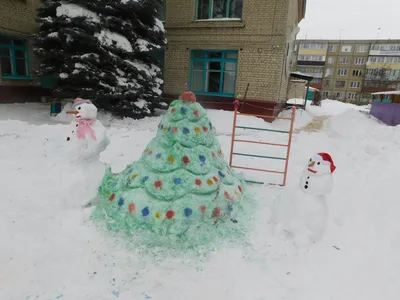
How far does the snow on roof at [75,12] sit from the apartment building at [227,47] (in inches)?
179

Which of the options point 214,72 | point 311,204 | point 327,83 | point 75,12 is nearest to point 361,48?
Result: point 327,83

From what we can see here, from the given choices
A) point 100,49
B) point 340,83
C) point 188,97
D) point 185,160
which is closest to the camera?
point 185,160

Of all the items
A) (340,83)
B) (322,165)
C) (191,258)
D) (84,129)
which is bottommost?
(191,258)

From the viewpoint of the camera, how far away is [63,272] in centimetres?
250

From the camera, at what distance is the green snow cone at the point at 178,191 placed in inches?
118

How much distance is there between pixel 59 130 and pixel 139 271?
549cm

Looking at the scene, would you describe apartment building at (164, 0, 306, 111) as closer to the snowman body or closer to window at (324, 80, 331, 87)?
the snowman body

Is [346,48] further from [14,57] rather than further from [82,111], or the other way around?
[82,111]

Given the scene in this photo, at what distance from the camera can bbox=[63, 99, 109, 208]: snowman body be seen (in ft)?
11.5

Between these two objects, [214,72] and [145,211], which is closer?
[145,211]

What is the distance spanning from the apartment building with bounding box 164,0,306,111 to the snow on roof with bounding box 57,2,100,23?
4.56 metres

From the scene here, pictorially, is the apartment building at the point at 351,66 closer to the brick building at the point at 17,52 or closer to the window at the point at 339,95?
the window at the point at 339,95

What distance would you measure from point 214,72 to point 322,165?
1016 cm

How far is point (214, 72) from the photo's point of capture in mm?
12422
